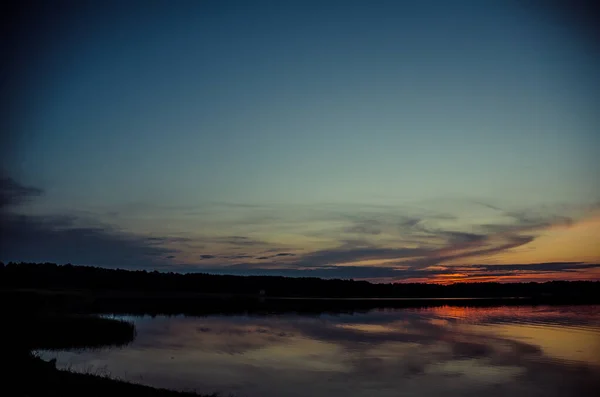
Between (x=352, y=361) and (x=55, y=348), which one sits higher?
(x=55, y=348)

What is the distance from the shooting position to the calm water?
24594mm

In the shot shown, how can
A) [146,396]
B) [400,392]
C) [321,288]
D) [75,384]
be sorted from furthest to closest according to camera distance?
[321,288] < [400,392] < [75,384] < [146,396]

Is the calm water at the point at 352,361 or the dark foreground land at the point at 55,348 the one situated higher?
the dark foreground land at the point at 55,348

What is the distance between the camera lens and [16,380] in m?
17.3

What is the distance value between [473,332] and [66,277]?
347 ft

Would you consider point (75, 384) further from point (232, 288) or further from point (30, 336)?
point (232, 288)

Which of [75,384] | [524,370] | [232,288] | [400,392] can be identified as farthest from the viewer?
[232,288]

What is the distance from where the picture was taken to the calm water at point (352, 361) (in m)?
24.6

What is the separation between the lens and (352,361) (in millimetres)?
31766

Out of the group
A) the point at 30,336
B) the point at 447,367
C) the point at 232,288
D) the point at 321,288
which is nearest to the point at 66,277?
the point at 232,288

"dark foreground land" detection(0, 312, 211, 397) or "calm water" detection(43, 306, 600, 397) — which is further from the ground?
"dark foreground land" detection(0, 312, 211, 397)

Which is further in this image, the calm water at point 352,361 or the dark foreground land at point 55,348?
the calm water at point 352,361

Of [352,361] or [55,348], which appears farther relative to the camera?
[55,348]

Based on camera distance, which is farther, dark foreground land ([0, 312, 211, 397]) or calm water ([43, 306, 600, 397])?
calm water ([43, 306, 600, 397])
